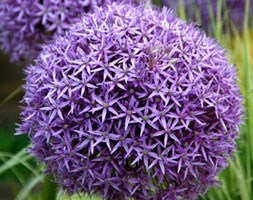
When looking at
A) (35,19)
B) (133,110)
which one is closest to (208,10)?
(35,19)

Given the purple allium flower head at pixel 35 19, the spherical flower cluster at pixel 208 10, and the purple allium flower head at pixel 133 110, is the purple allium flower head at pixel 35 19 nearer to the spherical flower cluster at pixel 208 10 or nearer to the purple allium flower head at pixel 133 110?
the purple allium flower head at pixel 133 110

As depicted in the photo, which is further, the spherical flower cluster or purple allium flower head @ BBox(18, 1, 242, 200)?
the spherical flower cluster

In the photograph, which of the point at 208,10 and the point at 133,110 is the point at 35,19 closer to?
the point at 133,110

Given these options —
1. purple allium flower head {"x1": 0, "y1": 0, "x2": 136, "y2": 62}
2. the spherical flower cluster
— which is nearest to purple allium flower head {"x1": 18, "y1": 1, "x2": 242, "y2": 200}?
purple allium flower head {"x1": 0, "y1": 0, "x2": 136, "y2": 62}

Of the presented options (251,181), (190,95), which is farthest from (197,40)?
(251,181)

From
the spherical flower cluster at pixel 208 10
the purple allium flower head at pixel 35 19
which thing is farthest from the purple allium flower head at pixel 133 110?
the spherical flower cluster at pixel 208 10

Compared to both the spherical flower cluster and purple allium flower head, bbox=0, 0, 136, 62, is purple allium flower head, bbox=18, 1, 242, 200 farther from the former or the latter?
the spherical flower cluster
